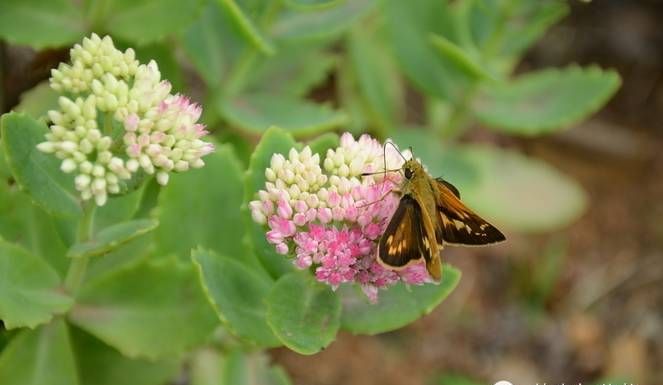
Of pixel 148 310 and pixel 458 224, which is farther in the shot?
pixel 148 310

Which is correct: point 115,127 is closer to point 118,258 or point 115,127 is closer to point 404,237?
point 118,258

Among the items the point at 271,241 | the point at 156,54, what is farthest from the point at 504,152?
the point at 271,241

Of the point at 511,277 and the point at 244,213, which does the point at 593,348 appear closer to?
the point at 511,277

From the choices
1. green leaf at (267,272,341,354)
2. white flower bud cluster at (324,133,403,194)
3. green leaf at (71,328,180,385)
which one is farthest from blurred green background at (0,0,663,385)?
white flower bud cluster at (324,133,403,194)

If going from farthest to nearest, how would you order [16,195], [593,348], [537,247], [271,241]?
1. [537,247]
2. [593,348]
3. [16,195]
4. [271,241]

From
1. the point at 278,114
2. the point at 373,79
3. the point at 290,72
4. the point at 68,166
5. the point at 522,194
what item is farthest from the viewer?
the point at 522,194

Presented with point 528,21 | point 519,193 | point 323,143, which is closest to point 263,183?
point 323,143
